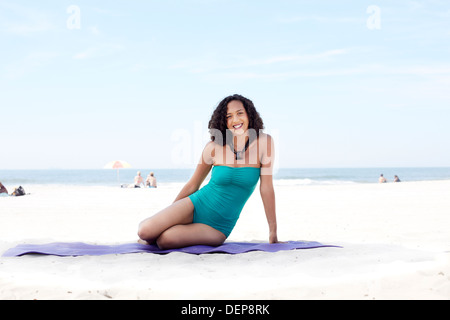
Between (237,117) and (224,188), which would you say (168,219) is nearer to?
(224,188)

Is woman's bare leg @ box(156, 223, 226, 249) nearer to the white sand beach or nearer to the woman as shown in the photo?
the woman

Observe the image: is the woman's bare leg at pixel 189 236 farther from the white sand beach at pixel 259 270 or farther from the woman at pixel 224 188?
the white sand beach at pixel 259 270

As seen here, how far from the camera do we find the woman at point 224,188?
4277 mm

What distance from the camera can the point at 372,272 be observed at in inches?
129

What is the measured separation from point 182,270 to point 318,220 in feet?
13.7

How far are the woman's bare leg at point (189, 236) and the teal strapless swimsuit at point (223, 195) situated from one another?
0.06 metres

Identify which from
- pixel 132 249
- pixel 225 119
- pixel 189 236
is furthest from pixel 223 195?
pixel 132 249

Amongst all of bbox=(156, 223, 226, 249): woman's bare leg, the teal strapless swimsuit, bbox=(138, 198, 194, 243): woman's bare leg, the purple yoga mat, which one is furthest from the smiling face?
the purple yoga mat

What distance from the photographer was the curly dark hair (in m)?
4.48

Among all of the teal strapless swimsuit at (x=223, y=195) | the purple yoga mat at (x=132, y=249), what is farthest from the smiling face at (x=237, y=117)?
the purple yoga mat at (x=132, y=249)

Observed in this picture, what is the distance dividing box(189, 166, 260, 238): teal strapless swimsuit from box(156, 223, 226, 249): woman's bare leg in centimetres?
6

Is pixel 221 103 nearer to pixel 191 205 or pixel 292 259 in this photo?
pixel 191 205

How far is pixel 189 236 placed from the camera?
4.30 metres
